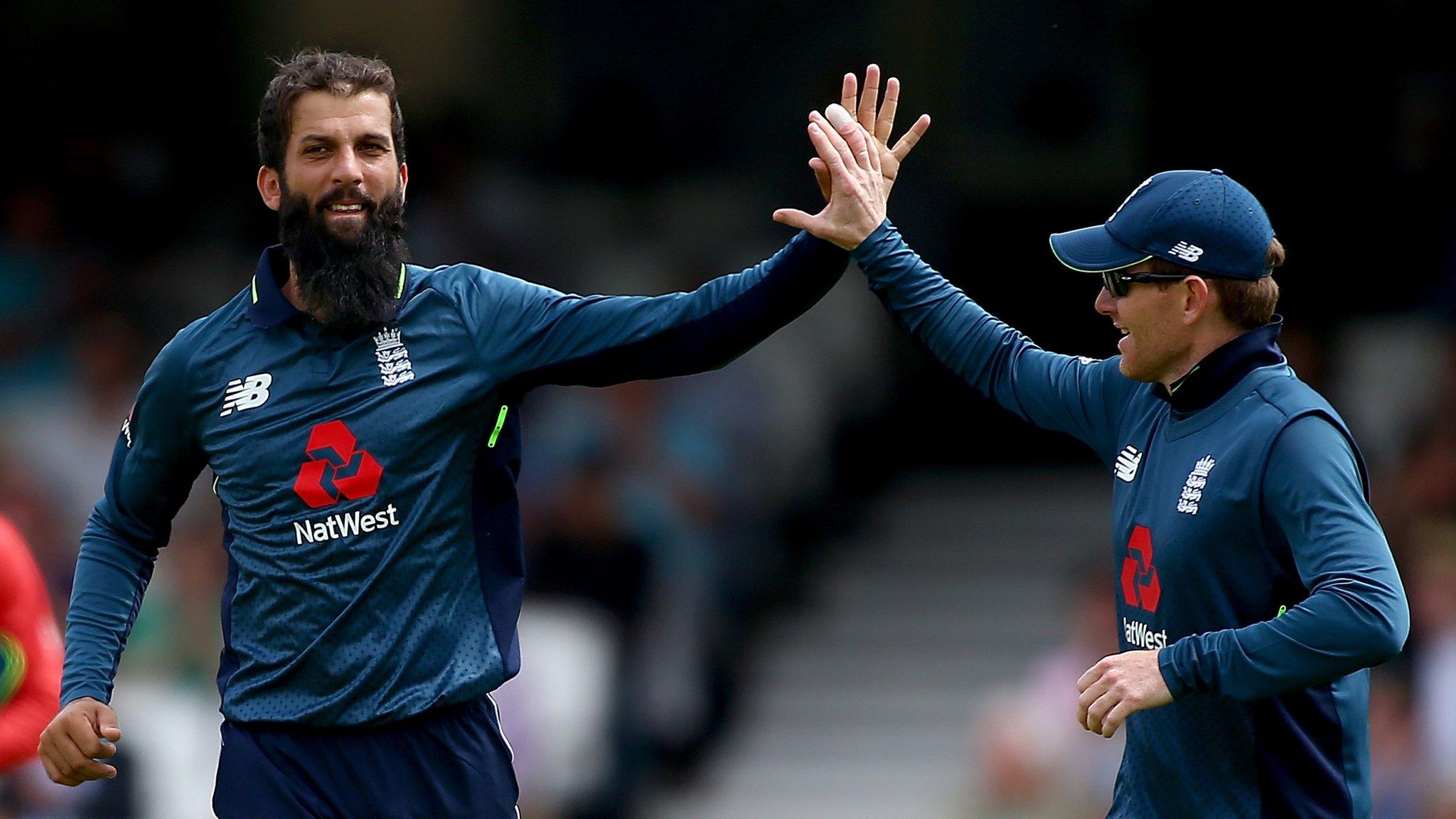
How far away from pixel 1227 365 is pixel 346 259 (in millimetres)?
1630

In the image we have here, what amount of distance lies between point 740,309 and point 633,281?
6290 mm

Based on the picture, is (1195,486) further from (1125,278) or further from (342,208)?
(342,208)

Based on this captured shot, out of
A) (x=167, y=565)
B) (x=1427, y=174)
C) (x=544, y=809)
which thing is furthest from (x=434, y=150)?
(x=1427, y=174)

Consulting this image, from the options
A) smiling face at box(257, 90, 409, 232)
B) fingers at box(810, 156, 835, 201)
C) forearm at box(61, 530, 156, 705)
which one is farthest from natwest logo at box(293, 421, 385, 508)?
fingers at box(810, 156, 835, 201)

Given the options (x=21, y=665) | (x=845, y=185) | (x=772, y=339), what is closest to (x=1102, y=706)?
(x=845, y=185)

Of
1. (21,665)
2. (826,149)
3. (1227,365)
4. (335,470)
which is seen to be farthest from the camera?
(21,665)

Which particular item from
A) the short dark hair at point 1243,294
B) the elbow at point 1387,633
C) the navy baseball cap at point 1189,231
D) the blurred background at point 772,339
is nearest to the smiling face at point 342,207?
the navy baseball cap at point 1189,231

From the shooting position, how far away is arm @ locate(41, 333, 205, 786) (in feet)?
12.6

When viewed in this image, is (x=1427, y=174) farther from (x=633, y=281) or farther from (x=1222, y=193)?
(x=1222, y=193)

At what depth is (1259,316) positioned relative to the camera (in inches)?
144

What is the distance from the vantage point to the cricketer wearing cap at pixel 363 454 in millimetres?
3723

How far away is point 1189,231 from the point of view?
3.66 meters

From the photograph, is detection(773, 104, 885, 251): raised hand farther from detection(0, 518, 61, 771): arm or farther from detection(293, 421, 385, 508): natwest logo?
detection(0, 518, 61, 771): arm

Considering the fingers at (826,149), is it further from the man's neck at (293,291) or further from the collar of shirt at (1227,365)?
the man's neck at (293,291)
